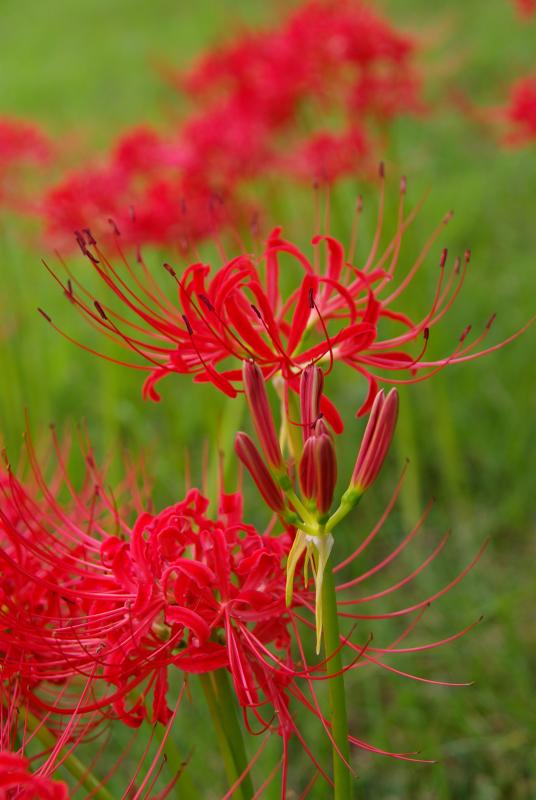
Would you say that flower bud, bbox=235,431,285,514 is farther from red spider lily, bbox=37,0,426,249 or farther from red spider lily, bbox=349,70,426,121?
red spider lily, bbox=349,70,426,121

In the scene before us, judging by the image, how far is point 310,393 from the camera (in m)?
0.91

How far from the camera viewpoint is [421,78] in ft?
8.57

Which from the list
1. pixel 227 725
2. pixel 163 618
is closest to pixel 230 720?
pixel 227 725

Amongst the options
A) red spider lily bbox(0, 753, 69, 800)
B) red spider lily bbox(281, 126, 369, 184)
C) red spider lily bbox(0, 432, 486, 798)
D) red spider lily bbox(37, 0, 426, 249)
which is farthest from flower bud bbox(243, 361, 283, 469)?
red spider lily bbox(281, 126, 369, 184)

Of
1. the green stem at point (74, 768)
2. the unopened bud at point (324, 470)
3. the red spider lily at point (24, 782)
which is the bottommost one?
the green stem at point (74, 768)

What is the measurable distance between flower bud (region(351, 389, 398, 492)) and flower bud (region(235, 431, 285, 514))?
0.26ft

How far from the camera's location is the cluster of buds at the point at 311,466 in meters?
0.89

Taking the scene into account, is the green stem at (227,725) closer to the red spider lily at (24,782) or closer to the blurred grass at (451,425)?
the red spider lily at (24,782)

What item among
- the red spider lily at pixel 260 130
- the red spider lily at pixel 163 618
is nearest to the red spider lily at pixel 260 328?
the red spider lily at pixel 163 618

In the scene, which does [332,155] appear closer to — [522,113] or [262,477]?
[522,113]

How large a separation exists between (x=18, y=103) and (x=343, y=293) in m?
6.10

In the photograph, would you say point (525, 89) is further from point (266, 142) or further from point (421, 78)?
point (266, 142)

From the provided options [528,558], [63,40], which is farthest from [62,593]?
[63,40]

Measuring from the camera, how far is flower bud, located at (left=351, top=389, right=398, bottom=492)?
3.03ft
